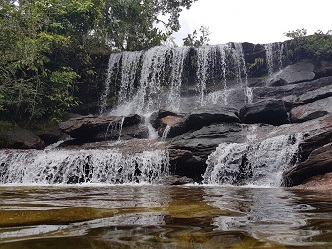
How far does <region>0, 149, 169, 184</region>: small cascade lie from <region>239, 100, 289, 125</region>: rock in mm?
5125

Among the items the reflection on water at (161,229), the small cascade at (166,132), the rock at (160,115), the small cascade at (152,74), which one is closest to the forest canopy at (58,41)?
the small cascade at (152,74)

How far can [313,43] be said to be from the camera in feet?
69.8

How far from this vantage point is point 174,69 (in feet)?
70.6

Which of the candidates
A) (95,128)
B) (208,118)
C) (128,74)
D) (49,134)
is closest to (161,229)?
(208,118)

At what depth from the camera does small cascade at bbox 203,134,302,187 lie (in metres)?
9.87

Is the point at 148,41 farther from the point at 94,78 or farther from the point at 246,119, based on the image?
the point at 246,119

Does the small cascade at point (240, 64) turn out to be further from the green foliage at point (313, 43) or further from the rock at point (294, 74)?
the green foliage at point (313, 43)

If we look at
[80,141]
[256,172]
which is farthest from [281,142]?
[80,141]

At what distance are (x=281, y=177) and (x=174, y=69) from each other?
13745mm

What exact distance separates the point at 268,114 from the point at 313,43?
10266mm

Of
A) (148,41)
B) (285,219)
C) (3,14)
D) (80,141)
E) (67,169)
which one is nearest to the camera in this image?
(285,219)

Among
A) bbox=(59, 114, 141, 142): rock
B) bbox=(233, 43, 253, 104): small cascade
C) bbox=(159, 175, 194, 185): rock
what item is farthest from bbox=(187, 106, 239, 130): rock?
bbox=(233, 43, 253, 104): small cascade

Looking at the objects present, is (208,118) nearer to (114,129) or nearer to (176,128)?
(176,128)

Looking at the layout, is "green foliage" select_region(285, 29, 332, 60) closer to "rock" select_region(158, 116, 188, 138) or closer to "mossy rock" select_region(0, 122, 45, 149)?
"rock" select_region(158, 116, 188, 138)
